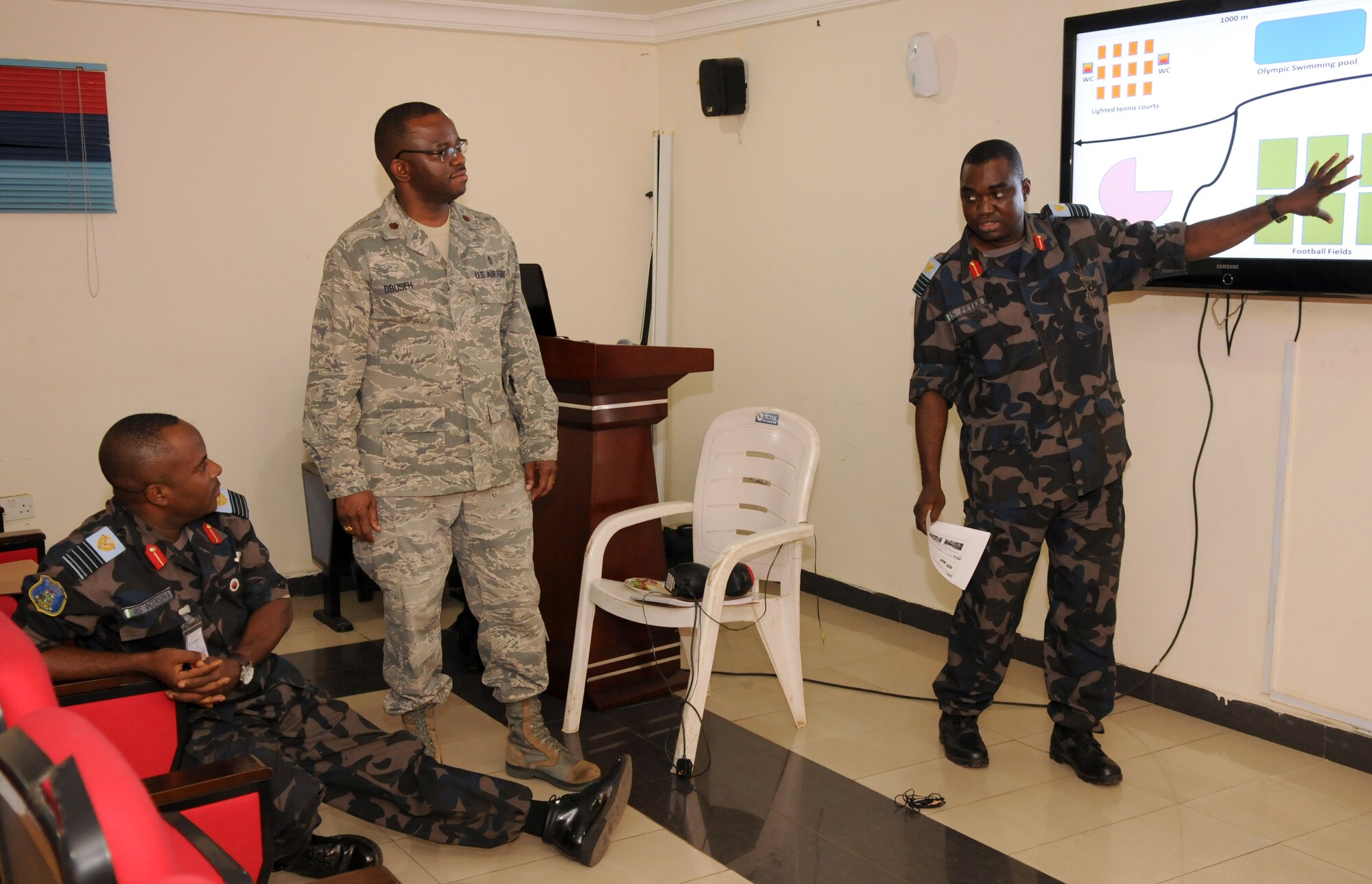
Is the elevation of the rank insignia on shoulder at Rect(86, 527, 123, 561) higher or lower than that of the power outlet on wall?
higher

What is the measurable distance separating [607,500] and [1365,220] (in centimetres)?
234

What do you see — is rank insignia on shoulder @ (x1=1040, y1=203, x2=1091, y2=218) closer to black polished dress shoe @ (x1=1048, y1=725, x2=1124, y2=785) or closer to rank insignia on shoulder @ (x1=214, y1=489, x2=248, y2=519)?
black polished dress shoe @ (x1=1048, y1=725, x2=1124, y2=785)

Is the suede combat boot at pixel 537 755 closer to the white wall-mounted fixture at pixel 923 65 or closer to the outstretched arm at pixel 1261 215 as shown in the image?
the outstretched arm at pixel 1261 215

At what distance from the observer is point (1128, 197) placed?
3402 mm

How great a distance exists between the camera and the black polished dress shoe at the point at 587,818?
258cm

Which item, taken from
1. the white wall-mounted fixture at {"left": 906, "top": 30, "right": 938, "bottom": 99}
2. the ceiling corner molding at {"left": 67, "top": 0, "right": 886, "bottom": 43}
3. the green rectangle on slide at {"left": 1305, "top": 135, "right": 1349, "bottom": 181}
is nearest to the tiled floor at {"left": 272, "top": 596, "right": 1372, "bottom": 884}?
the green rectangle on slide at {"left": 1305, "top": 135, "right": 1349, "bottom": 181}

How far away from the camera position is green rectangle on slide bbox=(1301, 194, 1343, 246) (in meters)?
2.95

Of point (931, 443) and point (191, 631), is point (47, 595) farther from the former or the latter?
point (931, 443)

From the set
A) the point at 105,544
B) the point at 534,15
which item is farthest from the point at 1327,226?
the point at 534,15

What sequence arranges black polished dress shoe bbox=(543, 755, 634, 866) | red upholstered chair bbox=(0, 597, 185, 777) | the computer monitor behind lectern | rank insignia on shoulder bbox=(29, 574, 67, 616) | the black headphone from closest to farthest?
1. red upholstered chair bbox=(0, 597, 185, 777)
2. rank insignia on shoulder bbox=(29, 574, 67, 616)
3. black polished dress shoe bbox=(543, 755, 634, 866)
4. the black headphone
5. the computer monitor behind lectern

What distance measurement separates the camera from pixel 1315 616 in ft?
10.5

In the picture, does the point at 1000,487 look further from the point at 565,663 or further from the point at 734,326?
the point at 734,326

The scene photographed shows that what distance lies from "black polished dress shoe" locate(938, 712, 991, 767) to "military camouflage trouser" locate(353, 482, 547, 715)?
1206 millimetres

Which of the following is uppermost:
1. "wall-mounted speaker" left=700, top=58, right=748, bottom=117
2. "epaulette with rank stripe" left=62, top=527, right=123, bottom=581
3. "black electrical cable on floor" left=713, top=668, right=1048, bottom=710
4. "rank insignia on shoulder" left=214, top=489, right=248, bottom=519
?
"wall-mounted speaker" left=700, top=58, right=748, bottom=117
